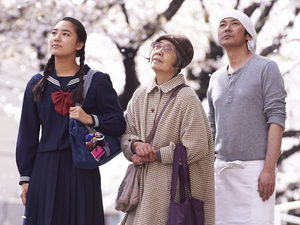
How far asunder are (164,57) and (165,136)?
427 millimetres

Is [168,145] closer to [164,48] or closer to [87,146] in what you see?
[87,146]

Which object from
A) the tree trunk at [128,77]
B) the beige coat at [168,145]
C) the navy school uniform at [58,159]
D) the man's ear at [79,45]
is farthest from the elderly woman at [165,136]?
the tree trunk at [128,77]

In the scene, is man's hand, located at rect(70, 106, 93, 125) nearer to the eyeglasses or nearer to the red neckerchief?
the red neckerchief

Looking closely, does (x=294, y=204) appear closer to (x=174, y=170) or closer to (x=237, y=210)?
(x=237, y=210)

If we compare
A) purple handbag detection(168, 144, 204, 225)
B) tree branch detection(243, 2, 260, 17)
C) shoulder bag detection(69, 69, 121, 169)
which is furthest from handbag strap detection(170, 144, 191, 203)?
tree branch detection(243, 2, 260, 17)

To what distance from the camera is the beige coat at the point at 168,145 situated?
2.64m

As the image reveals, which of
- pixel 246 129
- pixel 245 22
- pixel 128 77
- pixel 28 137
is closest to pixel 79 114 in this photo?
pixel 28 137

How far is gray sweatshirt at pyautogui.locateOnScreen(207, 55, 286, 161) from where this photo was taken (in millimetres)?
2949

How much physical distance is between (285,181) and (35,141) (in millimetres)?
6138

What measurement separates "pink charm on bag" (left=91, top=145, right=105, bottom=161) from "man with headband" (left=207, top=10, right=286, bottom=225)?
80 centimetres

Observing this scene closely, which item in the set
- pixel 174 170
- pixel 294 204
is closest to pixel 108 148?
pixel 174 170

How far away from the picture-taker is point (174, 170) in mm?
2621

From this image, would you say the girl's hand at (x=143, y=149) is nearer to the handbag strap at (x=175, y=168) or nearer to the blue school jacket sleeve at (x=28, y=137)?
the handbag strap at (x=175, y=168)

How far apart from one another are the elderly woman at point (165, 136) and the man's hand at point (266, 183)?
304 mm
